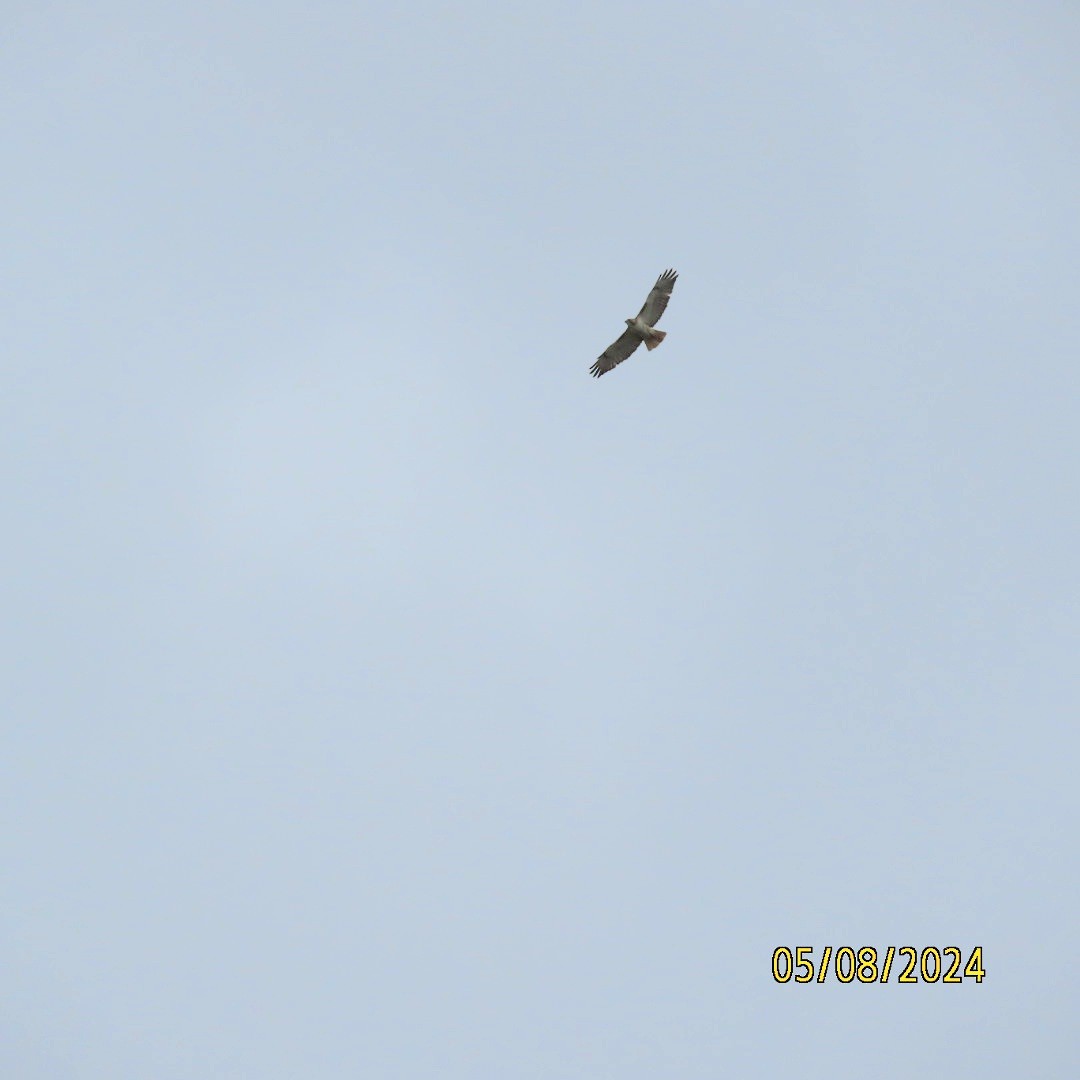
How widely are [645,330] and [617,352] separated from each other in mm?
1867

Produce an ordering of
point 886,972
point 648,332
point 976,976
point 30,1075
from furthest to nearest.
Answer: point 30,1075 < point 976,976 < point 886,972 < point 648,332

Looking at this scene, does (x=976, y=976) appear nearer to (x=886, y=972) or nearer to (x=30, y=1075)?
(x=886, y=972)

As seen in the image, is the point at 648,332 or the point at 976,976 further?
the point at 976,976

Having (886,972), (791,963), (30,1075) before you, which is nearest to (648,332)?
(886,972)

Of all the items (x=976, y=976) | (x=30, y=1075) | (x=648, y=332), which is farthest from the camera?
(x=30, y=1075)

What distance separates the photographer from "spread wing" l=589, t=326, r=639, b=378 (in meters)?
47.2

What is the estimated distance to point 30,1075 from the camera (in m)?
198

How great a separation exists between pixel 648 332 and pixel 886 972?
33020mm

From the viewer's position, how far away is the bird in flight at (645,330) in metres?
45.7

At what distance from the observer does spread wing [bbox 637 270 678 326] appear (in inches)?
1793

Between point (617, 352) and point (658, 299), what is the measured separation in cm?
314

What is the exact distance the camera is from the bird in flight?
45688 millimetres

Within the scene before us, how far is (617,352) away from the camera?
4803cm

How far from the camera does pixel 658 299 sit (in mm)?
46062
